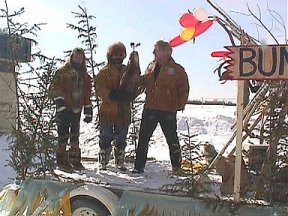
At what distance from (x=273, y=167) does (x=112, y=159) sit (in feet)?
8.72

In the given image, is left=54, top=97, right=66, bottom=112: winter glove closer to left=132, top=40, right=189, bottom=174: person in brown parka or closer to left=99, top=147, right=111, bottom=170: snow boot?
left=99, top=147, right=111, bottom=170: snow boot

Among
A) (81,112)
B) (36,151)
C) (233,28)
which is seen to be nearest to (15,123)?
(36,151)

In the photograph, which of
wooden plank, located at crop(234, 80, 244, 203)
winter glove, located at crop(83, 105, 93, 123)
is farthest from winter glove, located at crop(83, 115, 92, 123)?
wooden plank, located at crop(234, 80, 244, 203)

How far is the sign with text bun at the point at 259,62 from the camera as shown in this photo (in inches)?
145

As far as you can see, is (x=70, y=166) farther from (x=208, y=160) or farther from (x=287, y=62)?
(x=287, y=62)

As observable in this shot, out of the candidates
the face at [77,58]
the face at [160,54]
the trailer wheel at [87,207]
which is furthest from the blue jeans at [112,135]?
the trailer wheel at [87,207]

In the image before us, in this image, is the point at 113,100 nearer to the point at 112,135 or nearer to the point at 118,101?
the point at 118,101

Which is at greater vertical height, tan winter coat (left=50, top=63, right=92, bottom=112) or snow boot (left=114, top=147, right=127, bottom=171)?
tan winter coat (left=50, top=63, right=92, bottom=112)

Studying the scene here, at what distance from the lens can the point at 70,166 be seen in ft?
17.2

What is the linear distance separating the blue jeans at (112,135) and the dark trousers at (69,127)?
0.89ft

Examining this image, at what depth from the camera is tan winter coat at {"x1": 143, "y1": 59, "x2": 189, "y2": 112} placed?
507cm

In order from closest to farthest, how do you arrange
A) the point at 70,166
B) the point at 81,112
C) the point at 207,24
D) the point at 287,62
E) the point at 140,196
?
the point at 287,62, the point at 140,196, the point at 207,24, the point at 70,166, the point at 81,112

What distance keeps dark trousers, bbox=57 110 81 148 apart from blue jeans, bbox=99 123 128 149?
0.27m

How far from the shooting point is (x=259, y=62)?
12.2 feet
